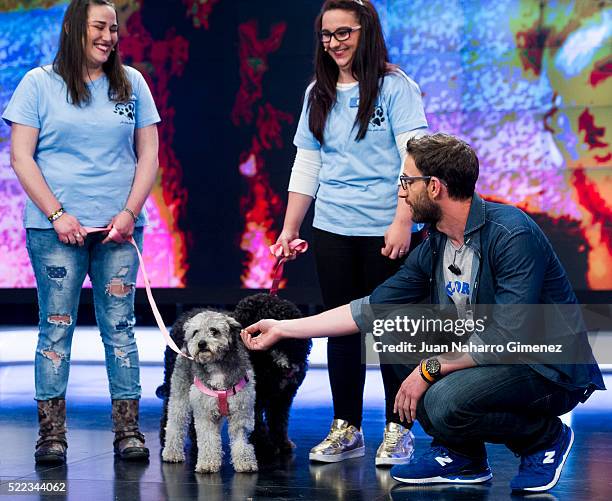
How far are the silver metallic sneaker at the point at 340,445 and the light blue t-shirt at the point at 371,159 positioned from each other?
0.65 metres

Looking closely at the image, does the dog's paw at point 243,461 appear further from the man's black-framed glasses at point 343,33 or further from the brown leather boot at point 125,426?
the man's black-framed glasses at point 343,33

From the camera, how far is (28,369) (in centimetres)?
607

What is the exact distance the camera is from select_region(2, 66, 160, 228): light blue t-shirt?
3.36 meters

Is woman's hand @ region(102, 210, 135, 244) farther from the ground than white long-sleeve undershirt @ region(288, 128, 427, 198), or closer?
closer

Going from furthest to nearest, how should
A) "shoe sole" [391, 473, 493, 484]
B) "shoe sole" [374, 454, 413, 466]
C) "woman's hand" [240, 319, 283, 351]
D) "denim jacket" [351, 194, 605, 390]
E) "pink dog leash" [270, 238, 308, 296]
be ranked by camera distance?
"pink dog leash" [270, 238, 308, 296] < "shoe sole" [374, 454, 413, 466] < "woman's hand" [240, 319, 283, 351] < "shoe sole" [391, 473, 493, 484] < "denim jacket" [351, 194, 605, 390]

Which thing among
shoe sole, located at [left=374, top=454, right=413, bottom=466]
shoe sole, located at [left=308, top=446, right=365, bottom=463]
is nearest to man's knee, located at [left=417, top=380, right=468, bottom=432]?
shoe sole, located at [left=374, top=454, right=413, bottom=466]

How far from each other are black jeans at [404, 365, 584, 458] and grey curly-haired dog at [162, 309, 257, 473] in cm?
63

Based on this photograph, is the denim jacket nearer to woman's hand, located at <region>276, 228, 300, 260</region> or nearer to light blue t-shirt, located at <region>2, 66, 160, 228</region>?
woman's hand, located at <region>276, 228, 300, 260</region>

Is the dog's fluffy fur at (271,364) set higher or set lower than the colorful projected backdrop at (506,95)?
lower

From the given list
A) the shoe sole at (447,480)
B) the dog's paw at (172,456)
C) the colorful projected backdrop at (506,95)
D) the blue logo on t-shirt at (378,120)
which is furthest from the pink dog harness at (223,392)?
the colorful projected backdrop at (506,95)

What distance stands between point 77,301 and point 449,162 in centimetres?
138

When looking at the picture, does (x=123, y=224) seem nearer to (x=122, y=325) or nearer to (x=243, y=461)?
(x=122, y=325)

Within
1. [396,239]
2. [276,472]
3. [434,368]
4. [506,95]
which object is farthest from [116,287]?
[506,95]

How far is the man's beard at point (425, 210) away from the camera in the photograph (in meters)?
2.82
